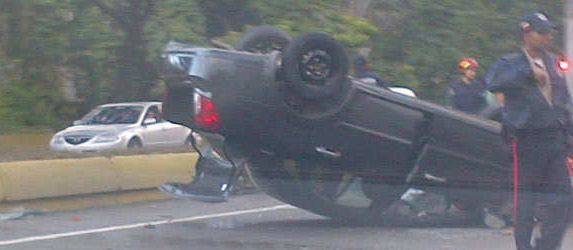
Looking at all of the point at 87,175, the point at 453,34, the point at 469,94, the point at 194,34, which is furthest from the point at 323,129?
the point at 194,34

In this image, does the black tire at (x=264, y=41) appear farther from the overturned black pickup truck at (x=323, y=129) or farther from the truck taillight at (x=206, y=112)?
the truck taillight at (x=206, y=112)

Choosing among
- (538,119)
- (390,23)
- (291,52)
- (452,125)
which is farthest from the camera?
(390,23)

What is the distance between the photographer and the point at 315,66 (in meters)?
8.22

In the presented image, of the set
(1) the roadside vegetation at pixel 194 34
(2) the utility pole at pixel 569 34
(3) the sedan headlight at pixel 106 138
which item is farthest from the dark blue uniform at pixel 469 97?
(3) the sedan headlight at pixel 106 138

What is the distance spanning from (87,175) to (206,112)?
3315 millimetres

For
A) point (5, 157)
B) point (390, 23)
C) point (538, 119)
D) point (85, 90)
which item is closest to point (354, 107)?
point (538, 119)

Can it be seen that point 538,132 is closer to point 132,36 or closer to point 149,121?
point 132,36

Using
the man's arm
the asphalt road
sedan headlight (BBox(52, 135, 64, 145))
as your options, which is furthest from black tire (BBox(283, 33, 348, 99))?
sedan headlight (BBox(52, 135, 64, 145))

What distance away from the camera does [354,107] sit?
8.42 metres

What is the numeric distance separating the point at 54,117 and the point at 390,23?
36.2 ft

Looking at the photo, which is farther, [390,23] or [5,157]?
[390,23]

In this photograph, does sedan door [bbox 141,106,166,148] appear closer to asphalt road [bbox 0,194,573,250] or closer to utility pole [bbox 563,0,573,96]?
asphalt road [bbox 0,194,573,250]

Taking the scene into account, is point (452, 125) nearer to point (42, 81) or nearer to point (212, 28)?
point (212, 28)

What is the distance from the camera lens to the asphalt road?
8273 millimetres
